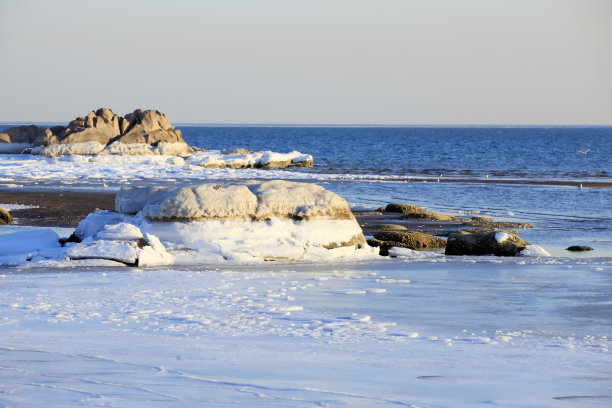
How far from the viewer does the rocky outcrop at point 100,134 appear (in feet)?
171

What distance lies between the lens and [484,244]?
14406 millimetres

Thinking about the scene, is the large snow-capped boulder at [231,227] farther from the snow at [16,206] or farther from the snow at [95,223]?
the snow at [16,206]

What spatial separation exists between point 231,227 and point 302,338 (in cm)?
560

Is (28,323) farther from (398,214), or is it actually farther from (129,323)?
(398,214)

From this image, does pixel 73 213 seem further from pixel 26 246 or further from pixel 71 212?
pixel 26 246

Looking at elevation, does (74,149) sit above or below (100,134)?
below

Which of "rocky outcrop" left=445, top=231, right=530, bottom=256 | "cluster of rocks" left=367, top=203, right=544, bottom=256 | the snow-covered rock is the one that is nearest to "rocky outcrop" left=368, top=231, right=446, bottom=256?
"cluster of rocks" left=367, top=203, right=544, bottom=256

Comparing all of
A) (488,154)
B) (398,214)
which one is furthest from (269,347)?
(488,154)

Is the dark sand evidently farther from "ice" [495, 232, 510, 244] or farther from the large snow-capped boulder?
the large snow-capped boulder

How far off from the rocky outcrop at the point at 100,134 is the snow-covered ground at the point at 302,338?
4228cm

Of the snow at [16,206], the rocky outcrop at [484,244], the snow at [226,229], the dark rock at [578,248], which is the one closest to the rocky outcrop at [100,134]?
the snow at [16,206]

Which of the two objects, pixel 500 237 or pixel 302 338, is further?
pixel 500 237

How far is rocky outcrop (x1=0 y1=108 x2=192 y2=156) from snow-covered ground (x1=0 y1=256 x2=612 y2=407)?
4228cm

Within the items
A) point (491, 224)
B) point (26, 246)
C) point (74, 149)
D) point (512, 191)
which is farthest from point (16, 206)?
point (74, 149)
